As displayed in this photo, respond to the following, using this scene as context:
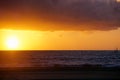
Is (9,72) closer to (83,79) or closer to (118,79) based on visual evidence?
(83,79)

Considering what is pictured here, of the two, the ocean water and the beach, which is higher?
the ocean water

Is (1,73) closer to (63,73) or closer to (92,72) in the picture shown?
(63,73)

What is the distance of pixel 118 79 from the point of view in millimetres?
26797

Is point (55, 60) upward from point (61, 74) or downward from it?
upward

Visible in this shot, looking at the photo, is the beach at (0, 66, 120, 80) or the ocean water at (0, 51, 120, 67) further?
the ocean water at (0, 51, 120, 67)

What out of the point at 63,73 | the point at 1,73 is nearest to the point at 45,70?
the point at 63,73

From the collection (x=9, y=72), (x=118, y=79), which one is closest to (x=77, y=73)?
(x=118, y=79)

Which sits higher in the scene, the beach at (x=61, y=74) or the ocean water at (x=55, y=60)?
the ocean water at (x=55, y=60)

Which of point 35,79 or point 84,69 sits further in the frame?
point 84,69

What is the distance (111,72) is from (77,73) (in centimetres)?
271

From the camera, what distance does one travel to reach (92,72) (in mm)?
28578

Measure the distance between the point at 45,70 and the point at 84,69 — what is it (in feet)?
10.6

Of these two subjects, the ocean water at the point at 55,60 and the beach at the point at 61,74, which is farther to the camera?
the ocean water at the point at 55,60

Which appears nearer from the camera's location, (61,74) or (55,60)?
(61,74)
